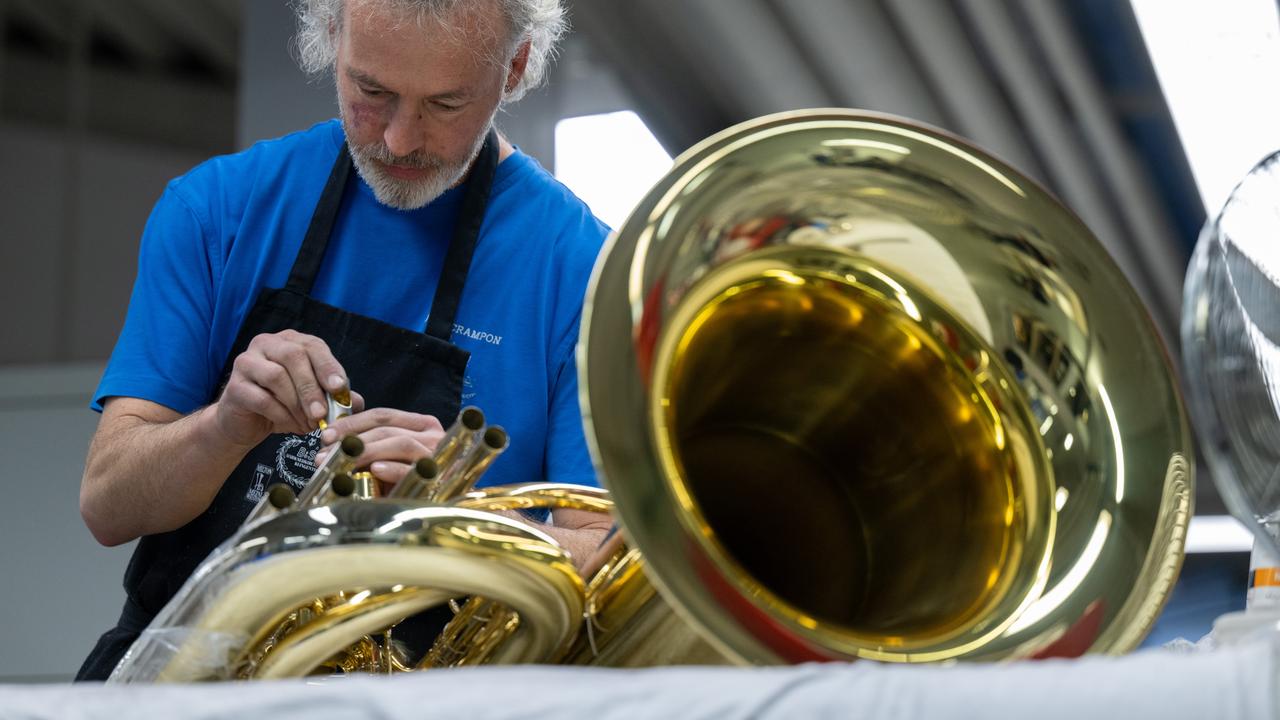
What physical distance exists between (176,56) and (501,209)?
10.9 ft

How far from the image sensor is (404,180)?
54.8 inches

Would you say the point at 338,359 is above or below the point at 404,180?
below

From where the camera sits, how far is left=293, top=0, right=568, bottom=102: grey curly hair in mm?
1311

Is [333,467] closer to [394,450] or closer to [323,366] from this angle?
[394,450]

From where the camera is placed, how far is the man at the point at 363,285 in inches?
51.3

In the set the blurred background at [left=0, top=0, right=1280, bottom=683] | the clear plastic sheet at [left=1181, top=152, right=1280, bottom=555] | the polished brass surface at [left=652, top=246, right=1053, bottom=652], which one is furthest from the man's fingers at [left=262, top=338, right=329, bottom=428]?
the blurred background at [left=0, top=0, right=1280, bottom=683]

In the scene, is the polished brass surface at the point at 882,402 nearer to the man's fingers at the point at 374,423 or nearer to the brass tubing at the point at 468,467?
the brass tubing at the point at 468,467

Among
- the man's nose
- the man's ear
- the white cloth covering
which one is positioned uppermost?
the man's ear

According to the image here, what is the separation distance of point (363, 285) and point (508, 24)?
1.06 feet

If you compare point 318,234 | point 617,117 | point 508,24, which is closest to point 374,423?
point 318,234

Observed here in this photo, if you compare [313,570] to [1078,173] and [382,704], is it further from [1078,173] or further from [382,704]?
[1078,173]

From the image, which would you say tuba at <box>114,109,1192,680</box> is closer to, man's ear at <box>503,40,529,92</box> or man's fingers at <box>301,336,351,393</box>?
man's fingers at <box>301,336,351,393</box>

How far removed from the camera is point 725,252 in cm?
85

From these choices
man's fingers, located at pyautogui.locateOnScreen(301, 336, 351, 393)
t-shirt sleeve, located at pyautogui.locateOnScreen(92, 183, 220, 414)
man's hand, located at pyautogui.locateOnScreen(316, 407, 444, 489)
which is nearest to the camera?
man's hand, located at pyautogui.locateOnScreen(316, 407, 444, 489)
